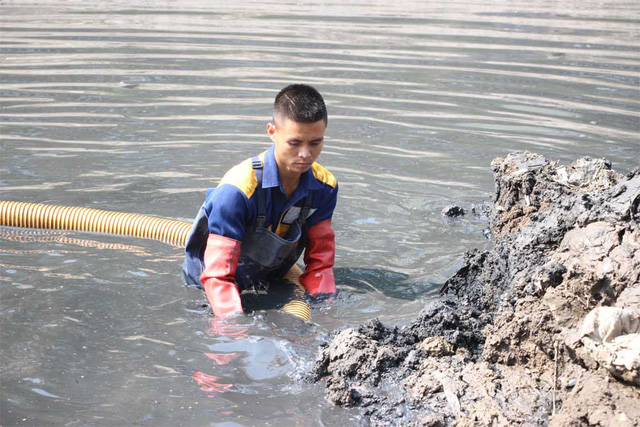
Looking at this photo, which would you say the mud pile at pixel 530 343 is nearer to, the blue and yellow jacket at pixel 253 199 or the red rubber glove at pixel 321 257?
the red rubber glove at pixel 321 257

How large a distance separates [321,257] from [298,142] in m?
0.97

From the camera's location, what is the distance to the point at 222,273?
4.73 m

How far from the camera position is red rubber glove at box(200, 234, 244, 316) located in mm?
4719

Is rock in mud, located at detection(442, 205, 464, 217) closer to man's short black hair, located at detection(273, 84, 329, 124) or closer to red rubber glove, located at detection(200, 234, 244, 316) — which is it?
man's short black hair, located at detection(273, 84, 329, 124)

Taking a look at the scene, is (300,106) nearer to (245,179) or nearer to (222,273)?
(245,179)

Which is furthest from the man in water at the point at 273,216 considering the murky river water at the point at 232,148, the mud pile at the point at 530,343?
the mud pile at the point at 530,343

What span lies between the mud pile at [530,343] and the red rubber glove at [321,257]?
88 cm

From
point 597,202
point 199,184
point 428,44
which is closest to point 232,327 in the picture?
point 597,202

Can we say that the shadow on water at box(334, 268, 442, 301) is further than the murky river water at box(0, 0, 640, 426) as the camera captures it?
Yes

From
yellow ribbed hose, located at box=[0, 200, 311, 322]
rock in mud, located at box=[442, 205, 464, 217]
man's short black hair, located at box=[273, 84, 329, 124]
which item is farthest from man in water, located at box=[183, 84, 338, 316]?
rock in mud, located at box=[442, 205, 464, 217]

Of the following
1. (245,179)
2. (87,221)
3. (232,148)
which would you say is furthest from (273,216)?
(232,148)

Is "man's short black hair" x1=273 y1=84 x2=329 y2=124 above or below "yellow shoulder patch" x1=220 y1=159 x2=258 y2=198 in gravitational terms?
above

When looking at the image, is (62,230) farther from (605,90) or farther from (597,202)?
(605,90)

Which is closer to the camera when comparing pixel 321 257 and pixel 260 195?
pixel 260 195
